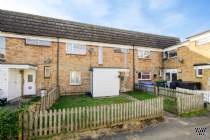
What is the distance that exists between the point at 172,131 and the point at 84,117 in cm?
423

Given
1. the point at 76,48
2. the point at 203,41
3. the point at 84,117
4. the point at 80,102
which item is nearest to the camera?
the point at 84,117

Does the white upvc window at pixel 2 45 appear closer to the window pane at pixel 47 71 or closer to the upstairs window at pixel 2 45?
the upstairs window at pixel 2 45

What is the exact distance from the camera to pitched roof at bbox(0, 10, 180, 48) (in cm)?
1491

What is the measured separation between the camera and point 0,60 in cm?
1393

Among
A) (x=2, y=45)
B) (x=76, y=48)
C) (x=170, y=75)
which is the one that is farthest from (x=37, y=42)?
(x=170, y=75)

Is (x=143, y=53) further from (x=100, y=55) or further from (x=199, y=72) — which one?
(x=199, y=72)

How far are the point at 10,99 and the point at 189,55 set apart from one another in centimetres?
1970

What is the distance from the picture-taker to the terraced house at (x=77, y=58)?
14.5 meters

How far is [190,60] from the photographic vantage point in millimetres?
18453

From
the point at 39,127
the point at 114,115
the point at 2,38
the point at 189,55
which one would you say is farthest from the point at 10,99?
the point at 189,55

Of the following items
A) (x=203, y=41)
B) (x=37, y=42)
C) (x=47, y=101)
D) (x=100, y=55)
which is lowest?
(x=47, y=101)

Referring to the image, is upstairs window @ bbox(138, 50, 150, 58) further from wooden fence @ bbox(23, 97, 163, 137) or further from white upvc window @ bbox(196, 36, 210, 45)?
wooden fence @ bbox(23, 97, 163, 137)

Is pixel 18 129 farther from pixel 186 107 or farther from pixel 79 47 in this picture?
pixel 79 47

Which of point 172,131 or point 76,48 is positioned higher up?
point 76,48
